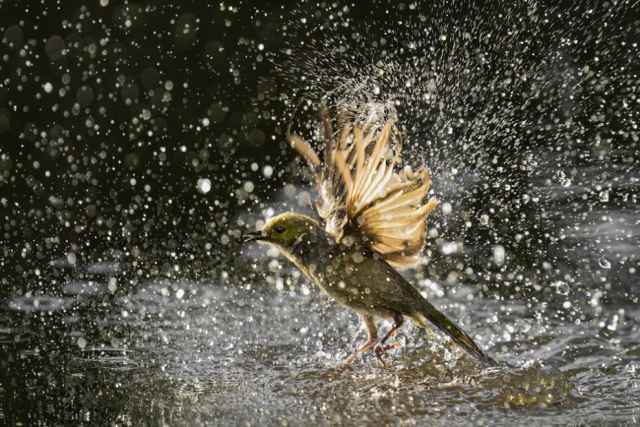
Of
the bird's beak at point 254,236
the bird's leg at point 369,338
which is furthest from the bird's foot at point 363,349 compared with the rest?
the bird's beak at point 254,236

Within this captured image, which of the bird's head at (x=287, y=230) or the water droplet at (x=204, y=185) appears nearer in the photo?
the bird's head at (x=287, y=230)

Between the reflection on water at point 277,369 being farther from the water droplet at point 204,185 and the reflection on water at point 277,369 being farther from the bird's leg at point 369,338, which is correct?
the water droplet at point 204,185

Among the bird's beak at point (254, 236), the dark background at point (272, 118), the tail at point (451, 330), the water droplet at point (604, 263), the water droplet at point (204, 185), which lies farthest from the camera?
the water droplet at point (204, 185)

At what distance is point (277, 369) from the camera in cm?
369

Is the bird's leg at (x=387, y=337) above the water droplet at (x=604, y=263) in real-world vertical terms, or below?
below

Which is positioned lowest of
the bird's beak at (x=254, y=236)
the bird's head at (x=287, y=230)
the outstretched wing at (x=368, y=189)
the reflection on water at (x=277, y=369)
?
the reflection on water at (x=277, y=369)

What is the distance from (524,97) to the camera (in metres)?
8.90

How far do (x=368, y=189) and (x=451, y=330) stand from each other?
0.76 meters

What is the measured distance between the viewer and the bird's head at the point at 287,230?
140 inches

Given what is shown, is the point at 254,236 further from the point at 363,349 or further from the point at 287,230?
the point at 363,349

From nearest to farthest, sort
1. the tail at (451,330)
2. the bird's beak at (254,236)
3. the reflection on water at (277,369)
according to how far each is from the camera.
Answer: the reflection on water at (277,369)
the bird's beak at (254,236)
the tail at (451,330)

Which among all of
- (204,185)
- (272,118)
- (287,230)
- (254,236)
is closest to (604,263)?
(287,230)

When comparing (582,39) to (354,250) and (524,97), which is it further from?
(354,250)

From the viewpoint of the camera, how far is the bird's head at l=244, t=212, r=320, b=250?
11.7 feet
